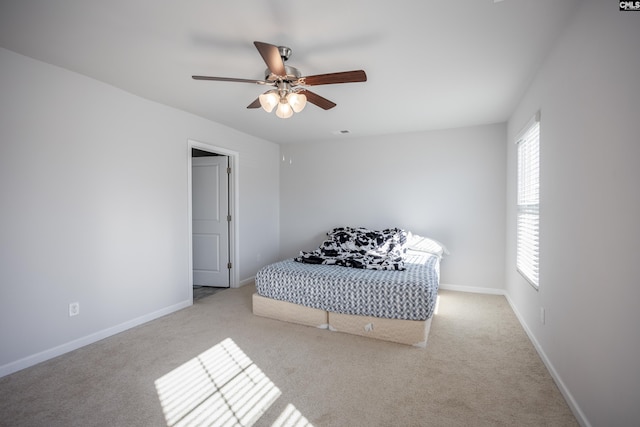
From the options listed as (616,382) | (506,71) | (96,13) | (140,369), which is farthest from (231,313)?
(506,71)

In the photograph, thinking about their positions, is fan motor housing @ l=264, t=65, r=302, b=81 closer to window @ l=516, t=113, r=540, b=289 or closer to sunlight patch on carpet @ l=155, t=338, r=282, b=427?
window @ l=516, t=113, r=540, b=289

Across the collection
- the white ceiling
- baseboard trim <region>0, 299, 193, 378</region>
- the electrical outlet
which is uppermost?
the white ceiling

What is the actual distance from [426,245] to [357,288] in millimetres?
1829

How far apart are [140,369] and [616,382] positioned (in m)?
2.88

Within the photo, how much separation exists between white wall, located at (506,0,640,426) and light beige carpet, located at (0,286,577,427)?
41cm

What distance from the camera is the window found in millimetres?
2713

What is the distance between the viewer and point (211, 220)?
4664 mm

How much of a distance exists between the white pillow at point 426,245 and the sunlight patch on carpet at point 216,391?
9.00 ft

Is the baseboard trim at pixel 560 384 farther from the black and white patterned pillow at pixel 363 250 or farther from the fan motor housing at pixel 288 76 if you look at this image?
the fan motor housing at pixel 288 76

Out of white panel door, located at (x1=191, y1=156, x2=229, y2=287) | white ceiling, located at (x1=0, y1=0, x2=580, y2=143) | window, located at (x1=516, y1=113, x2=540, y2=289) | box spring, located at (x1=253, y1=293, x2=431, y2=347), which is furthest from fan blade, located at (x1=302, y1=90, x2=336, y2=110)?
white panel door, located at (x1=191, y1=156, x2=229, y2=287)

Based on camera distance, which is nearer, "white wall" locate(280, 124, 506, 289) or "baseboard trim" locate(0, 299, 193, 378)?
"baseboard trim" locate(0, 299, 193, 378)

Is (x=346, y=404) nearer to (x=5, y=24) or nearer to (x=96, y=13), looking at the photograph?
(x=96, y=13)

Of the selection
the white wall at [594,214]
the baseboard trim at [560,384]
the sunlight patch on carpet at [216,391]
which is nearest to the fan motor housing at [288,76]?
the white wall at [594,214]

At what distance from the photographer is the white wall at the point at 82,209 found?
230 centimetres
